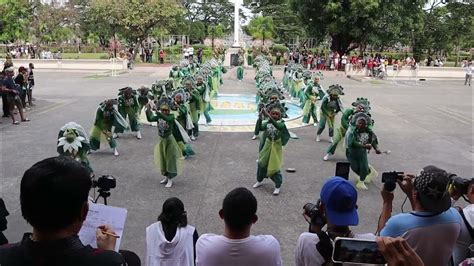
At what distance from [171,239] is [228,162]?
6189 mm

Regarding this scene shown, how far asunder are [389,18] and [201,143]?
27468mm

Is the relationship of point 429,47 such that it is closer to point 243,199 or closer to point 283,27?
point 283,27

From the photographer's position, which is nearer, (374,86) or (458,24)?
(374,86)

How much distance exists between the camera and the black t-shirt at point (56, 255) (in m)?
1.92

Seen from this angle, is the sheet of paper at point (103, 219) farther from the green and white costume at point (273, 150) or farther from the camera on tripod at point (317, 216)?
the green and white costume at point (273, 150)

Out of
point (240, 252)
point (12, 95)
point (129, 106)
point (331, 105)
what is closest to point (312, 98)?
point (331, 105)

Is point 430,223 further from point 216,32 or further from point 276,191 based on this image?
point 216,32

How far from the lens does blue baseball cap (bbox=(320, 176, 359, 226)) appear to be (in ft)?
9.40

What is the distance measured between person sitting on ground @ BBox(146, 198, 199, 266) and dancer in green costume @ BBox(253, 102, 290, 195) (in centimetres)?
413

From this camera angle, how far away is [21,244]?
201cm

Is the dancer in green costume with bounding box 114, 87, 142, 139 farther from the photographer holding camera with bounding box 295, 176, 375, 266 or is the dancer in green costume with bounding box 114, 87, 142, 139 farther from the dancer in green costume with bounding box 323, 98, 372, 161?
the photographer holding camera with bounding box 295, 176, 375, 266

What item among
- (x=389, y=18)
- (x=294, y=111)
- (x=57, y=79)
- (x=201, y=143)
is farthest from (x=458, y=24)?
(x=201, y=143)

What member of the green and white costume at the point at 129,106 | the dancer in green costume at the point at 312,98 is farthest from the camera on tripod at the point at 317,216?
the dancer in green costume at the point at 312,98

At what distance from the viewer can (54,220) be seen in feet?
6.55
